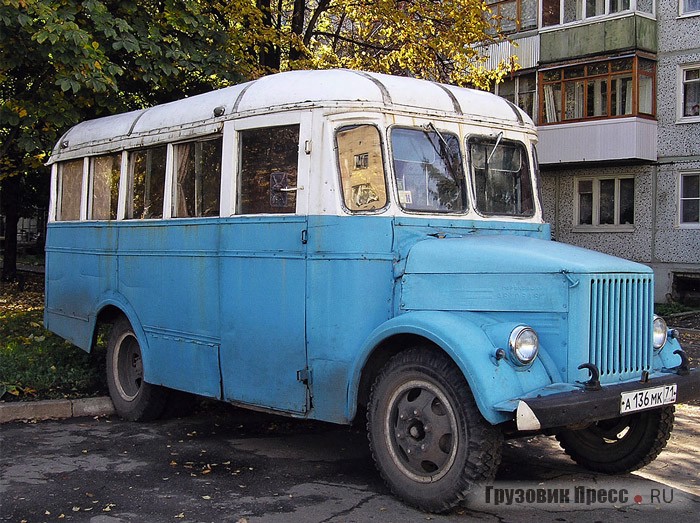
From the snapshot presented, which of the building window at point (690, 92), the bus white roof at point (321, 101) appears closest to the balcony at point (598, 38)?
the building window at point (690, 92)

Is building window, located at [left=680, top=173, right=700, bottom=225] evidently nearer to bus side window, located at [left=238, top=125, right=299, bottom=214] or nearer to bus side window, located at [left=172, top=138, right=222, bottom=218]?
bus side window, located at [left=172, top=138, right=222, bottom=218]

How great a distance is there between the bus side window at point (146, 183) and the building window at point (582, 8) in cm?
1783

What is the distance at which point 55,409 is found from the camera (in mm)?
8203

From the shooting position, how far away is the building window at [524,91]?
82.7 ft

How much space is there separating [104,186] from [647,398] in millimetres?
5625

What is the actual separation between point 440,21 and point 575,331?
11.8 m

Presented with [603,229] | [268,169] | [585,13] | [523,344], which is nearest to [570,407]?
[523,344]

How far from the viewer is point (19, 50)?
34.0 feet

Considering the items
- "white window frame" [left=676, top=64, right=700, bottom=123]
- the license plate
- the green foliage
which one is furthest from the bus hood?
"white window frame" [left=676, top=64, right=700, bottom=123]

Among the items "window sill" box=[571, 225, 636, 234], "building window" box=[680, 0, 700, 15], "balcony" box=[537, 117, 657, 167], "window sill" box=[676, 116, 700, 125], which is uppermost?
"building window" box=[680, 0, 700, 15]

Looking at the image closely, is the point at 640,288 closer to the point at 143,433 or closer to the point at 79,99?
the point at 143,433

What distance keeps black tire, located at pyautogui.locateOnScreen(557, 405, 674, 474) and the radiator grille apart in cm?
60

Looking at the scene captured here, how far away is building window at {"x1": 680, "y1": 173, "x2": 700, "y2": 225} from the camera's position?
74.5ft

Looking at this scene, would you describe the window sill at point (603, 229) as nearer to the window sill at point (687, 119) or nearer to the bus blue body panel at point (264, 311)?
the window sill at point (687, 119)
